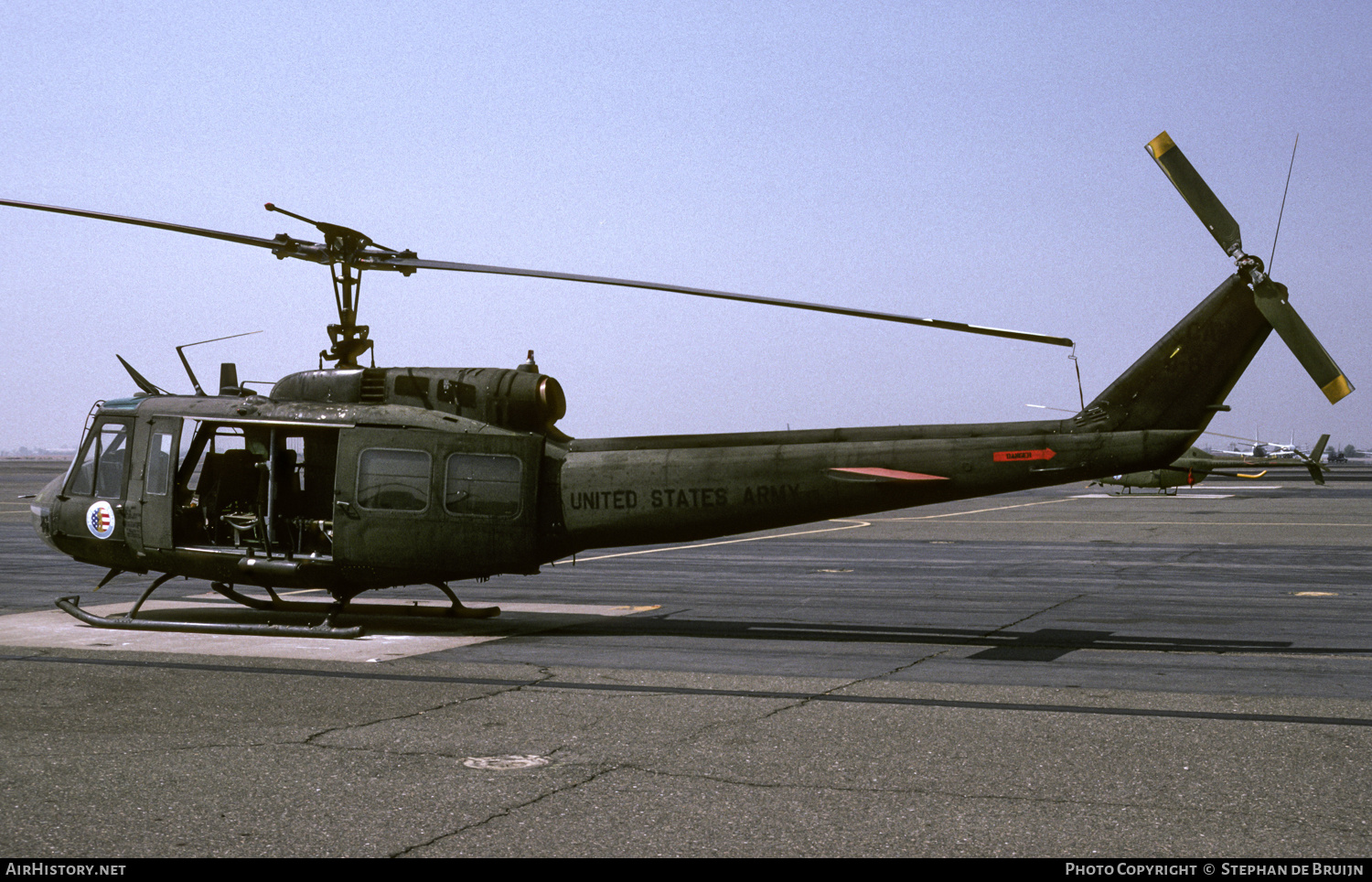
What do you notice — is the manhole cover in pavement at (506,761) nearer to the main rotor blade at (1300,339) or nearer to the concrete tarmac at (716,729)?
the concrete tarmac at (716,729)

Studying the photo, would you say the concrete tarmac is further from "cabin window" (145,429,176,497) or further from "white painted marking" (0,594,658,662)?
"cabin window" (145,429,176,497)

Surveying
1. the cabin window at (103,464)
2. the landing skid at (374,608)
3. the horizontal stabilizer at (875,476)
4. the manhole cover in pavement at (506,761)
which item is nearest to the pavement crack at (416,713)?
the manhole cover in pavement at (506,761)

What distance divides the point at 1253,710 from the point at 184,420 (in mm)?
12470

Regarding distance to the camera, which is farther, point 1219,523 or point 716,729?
point 1219,523

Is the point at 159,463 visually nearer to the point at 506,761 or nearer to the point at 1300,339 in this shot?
the point at 506,761

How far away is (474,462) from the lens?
14031mm

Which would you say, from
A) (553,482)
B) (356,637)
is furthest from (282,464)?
(553,482)

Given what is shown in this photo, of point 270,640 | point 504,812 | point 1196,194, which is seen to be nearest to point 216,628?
point 270,640

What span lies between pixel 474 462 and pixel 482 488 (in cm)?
33

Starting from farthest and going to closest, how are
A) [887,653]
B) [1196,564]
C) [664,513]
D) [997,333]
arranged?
[1196,564], [664,513], [887,653], [997,333]

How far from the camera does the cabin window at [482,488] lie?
1398 centimetres

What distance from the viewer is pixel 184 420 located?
48.0 ft

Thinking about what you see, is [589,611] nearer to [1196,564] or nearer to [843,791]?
[843,791]

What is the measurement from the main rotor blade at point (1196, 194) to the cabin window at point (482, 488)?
819cm
